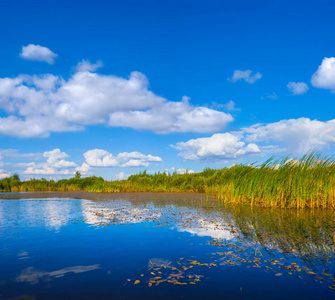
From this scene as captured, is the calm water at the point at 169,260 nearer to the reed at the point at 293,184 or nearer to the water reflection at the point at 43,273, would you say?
the water reflection at the point at 43,273

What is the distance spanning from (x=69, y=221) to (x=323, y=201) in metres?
10.1

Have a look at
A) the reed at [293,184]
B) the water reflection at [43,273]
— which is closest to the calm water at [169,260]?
the water reflection at [43,273]

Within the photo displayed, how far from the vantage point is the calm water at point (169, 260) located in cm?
337

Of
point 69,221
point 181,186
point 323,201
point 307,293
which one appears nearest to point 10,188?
point 181,186

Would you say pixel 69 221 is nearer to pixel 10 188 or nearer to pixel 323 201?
pixel 323 201

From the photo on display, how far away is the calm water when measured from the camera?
11.0 ft

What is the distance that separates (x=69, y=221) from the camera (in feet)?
27.9

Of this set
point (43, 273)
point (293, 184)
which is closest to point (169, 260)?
point (43, 273)

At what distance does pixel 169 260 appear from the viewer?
14.7 feet

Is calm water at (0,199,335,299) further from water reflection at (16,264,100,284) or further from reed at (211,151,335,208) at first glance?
reed at (211,151,335,208)

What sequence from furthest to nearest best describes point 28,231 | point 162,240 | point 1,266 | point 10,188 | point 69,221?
point 10,188 < point 69,221 < point 28,231 < point 162,240 < point 1,266

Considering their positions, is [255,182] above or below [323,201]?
above

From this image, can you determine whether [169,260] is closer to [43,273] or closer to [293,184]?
[43,273]

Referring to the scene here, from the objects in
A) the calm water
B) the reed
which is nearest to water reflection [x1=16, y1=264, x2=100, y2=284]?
the calm water
